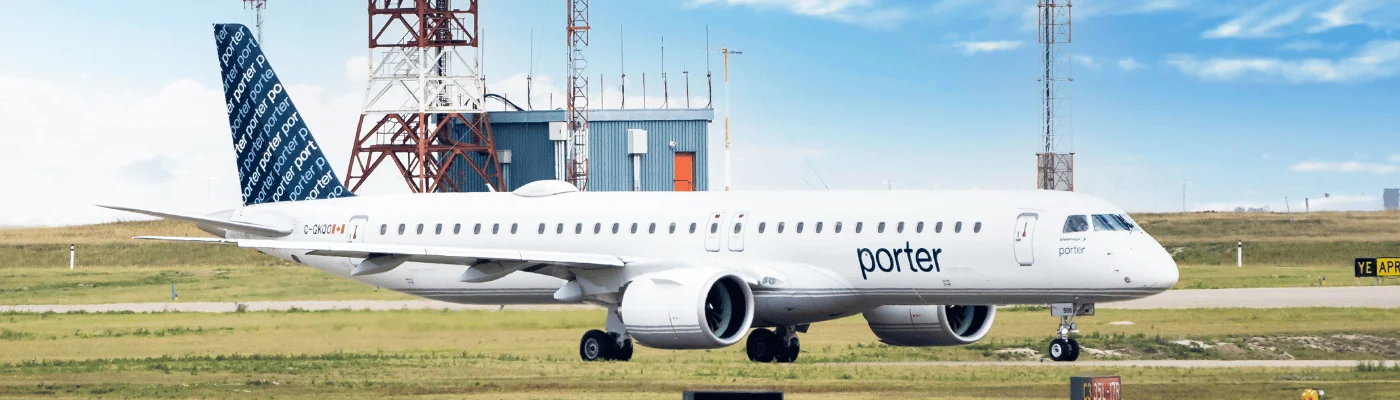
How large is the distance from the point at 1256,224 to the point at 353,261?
7462 centimetres

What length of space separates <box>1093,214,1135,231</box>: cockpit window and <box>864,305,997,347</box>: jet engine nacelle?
5260mm

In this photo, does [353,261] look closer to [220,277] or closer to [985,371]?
[985,371]

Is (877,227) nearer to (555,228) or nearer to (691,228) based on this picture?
(691,228)

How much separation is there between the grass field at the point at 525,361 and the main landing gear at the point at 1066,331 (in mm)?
557

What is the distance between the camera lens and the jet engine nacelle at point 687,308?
3662cm

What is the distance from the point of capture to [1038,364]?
39531 mm

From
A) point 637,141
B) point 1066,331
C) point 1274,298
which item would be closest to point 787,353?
point 1066,331

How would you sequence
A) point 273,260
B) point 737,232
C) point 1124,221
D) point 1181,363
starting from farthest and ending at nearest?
point 273,260
point 1181,363
point 737,232
point 1124,221

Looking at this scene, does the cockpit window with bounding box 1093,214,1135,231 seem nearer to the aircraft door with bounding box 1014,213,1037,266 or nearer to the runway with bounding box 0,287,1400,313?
the aircraft door with bounding box 1014,213,1037,266

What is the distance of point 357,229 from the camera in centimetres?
4575

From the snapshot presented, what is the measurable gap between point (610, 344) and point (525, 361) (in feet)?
6.20

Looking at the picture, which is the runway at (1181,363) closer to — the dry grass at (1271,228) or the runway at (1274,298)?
the runway at (1274,298)

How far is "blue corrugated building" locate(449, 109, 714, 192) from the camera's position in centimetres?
8025

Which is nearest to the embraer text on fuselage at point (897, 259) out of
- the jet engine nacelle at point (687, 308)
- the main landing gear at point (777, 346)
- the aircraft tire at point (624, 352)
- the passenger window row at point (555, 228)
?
the jet engine nacelle at point (687, 308)
